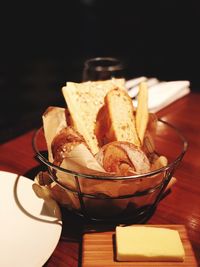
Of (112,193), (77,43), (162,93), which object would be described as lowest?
(77,43)

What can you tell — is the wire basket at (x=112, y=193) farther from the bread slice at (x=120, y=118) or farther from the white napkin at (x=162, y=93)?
the white napkin at (x=162, y=93)

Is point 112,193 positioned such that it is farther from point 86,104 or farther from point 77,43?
point 77,43

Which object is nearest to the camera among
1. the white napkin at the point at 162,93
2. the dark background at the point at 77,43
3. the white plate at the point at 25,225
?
the white plate at the point at 25,225

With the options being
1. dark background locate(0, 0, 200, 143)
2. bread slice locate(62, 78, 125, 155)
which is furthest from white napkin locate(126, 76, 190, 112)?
dark background locate(0, 0, 200, 143)

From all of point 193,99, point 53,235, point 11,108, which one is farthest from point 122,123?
point 11,108

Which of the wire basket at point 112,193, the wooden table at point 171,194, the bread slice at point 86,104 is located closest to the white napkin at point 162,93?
the wooden table at point 171,194

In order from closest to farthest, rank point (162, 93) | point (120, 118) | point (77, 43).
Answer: point (120, 118)
point (162, 93)
point (77, 43)

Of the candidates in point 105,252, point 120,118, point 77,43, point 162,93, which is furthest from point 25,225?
point 77,43
